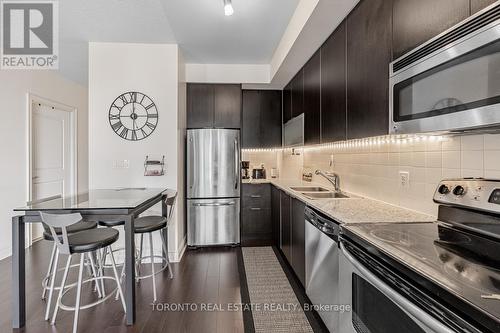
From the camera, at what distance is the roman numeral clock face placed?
3488 millimetres

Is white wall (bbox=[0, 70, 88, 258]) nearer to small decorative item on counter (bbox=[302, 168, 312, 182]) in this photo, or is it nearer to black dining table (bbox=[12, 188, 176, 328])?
black dining table (bbox=[12, 188, 176, 328])

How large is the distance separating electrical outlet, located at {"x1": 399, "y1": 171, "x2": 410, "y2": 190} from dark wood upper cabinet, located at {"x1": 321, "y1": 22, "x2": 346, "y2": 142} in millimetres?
511

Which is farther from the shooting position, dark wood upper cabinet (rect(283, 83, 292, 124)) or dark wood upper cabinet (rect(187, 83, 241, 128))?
dark wood upper cabinet (rect(187, 83, 241, 128))

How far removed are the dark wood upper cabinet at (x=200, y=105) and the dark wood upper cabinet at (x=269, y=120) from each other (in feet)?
2.79

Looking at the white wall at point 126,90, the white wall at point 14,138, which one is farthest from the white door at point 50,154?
the white wall at point 126,90

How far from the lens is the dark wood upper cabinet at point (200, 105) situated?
4312 millimetres

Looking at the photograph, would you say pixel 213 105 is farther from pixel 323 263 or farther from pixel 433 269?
pixel 433 269

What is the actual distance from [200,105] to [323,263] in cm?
311

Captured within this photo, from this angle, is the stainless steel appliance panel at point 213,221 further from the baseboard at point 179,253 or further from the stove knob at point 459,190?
the stove knob at point 459,190

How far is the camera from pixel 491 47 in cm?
94

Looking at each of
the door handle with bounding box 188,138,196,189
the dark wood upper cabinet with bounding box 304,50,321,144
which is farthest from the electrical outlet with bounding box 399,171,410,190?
the door handle with bounding box 188,138,196,189

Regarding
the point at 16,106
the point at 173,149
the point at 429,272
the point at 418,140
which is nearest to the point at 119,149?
the point at 173,149

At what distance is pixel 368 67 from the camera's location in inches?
74.4

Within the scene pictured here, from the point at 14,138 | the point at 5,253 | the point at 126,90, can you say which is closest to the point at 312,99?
the point at 126,90
